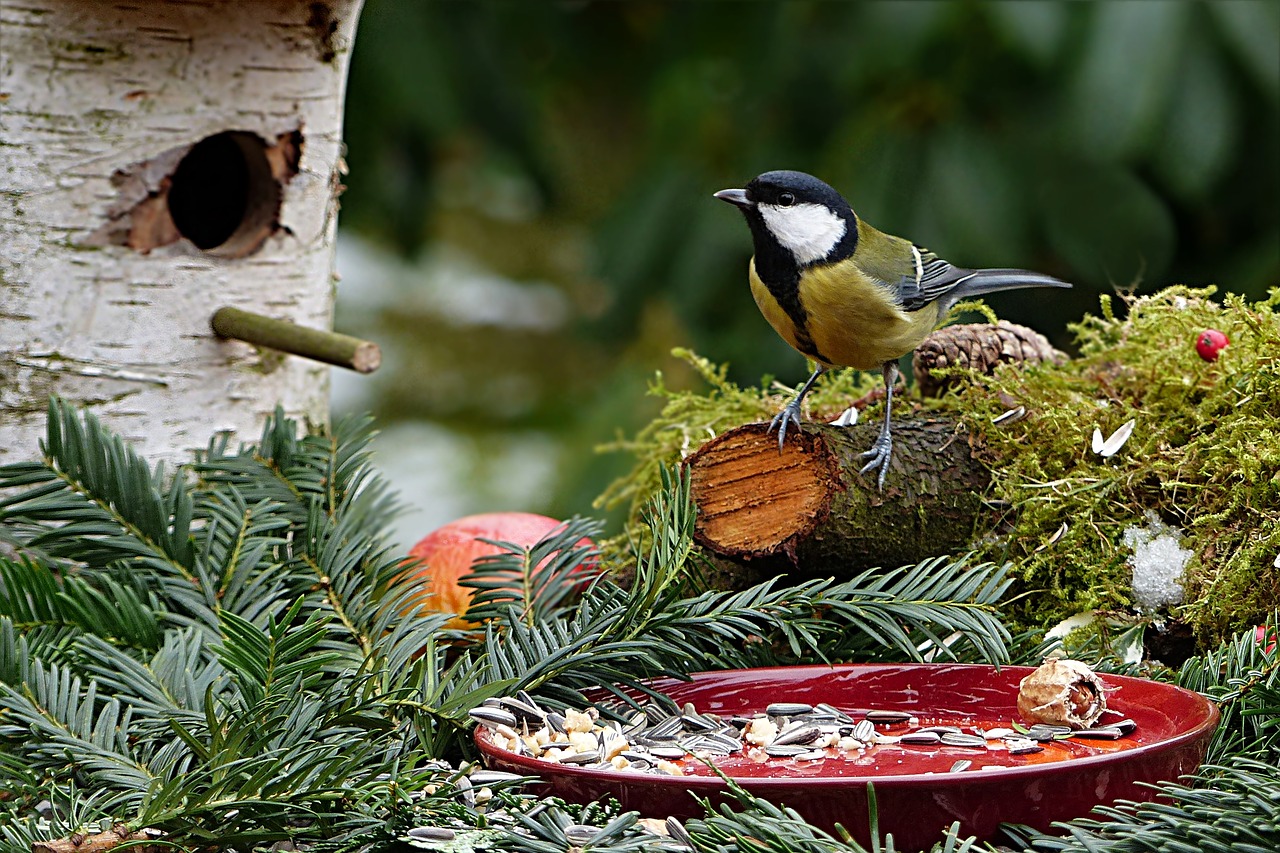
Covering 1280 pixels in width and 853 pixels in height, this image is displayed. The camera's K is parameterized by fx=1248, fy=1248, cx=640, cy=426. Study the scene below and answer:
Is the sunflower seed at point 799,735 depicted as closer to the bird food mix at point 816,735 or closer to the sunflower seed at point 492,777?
the bird food mix at point 816,735

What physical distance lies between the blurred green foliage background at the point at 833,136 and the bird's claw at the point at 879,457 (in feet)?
4.48

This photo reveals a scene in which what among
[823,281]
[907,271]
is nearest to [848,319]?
[823,281]

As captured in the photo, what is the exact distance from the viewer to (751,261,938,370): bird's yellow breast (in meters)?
1.59

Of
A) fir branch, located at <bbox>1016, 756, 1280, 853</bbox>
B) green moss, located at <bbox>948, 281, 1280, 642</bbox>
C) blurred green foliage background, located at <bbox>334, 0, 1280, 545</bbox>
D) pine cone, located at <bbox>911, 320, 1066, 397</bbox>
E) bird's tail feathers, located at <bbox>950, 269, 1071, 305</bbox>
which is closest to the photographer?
fir branch, located at <bbox>1016, 756, 1280, 853</bbox>

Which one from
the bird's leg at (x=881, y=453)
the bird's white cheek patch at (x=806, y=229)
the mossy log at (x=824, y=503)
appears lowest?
the mossy log at (x=824, y=503)

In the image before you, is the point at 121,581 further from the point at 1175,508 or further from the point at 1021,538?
the point at 1175,508

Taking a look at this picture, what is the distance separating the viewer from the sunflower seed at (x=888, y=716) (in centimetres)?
104

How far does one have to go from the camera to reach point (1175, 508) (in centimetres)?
127

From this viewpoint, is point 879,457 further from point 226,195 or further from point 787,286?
point 226,195

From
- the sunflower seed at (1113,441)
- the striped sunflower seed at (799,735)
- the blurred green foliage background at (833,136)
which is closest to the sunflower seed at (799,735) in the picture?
the striped sunflower seed at (799,735)

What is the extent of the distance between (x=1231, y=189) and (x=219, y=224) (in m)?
2.40

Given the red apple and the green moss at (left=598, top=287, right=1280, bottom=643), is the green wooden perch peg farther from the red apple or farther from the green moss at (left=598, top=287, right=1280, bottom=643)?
the green moss at (left=598, top=287, right=1280, bottom=643)

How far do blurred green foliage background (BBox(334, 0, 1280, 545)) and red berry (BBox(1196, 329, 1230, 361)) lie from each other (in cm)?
124

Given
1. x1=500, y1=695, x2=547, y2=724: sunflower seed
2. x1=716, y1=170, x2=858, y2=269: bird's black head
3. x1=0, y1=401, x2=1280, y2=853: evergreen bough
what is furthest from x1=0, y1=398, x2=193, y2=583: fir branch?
x1=716, y1=170, x2=858, y2=269: bird's black head
